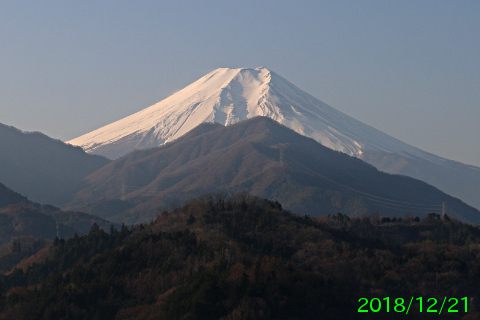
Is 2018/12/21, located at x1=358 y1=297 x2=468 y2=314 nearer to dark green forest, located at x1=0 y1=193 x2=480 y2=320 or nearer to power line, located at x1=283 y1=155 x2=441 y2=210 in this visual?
dark green forest, located at x1=0 y1=193 x2=480 y2=320

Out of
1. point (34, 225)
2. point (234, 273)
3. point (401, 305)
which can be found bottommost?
point (34, 225)

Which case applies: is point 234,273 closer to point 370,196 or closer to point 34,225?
point 34,225

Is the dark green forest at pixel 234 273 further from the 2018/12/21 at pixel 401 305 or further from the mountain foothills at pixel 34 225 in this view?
the mountain foothills at pixel 34 225

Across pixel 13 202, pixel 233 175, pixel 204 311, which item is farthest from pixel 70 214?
pixel 204 311

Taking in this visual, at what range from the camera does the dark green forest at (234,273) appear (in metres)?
46.7

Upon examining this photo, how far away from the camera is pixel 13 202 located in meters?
138

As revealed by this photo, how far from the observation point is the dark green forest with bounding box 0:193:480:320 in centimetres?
4672

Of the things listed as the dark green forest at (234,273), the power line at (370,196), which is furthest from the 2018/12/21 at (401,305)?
the power line at (370,196)

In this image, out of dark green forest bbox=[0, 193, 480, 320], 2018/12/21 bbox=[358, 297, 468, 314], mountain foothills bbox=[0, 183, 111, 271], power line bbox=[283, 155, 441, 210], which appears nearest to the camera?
dark green forest bbox=[0, 193, 480, 320]

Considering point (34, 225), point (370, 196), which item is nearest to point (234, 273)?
point (34, 225)

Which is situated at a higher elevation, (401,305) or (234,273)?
(234,273)

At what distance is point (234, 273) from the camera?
165 ft

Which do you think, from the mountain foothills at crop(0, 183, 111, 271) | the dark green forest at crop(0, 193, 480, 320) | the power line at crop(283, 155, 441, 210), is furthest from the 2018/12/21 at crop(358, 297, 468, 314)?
the power line at crop(283, 155, 441, 210)

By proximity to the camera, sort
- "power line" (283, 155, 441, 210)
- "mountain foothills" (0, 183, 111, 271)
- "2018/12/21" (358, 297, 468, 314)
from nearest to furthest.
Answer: "2018/12/21" (358, 297, 468, 314) → "mountain foothills" (0, 183, 111, 271) → "power line" (283, 155, 441, 210)
